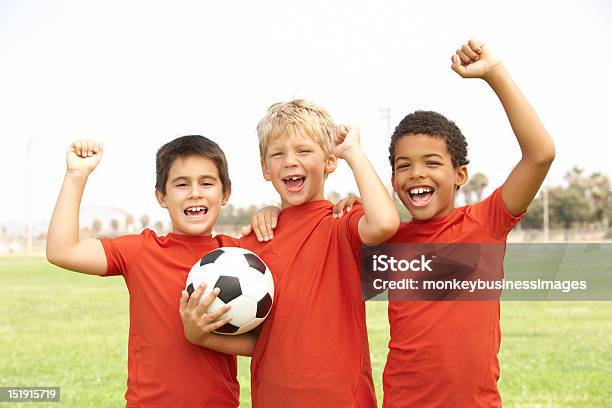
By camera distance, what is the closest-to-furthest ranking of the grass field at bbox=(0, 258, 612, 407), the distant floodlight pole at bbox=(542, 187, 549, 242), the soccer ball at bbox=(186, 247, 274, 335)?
the soccer ball at bbox=(186, 247, 274, 335) < the grass field at bbox=(0, 258, 612, 407) < the distant floodlight pole at bbox=(542, 187, 549, 242)

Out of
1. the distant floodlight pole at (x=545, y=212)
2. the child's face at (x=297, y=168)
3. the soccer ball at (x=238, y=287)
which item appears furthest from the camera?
the distant floodlight pole at (x=545, y=212)

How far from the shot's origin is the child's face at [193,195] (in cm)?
386

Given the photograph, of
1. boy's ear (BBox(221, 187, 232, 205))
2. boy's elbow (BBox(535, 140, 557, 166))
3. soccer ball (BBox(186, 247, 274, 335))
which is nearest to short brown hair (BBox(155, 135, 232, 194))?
boy's ear (BBox(221, 187, 232, 205))

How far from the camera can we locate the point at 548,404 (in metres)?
7.32

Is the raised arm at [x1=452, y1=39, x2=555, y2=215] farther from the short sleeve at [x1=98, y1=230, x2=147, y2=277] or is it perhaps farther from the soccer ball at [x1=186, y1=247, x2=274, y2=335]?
the short sleeve at [x1=98, y1=230, x2=147, y2=277]

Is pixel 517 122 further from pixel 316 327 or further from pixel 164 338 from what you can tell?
pixel 164 338

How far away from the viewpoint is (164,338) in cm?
364

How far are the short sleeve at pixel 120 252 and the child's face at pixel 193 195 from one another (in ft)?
0.79

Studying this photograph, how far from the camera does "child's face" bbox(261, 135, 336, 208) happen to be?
3656mm

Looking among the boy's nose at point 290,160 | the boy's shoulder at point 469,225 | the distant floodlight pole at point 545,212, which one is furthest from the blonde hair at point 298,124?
the distant floodlight pole at point 545,212

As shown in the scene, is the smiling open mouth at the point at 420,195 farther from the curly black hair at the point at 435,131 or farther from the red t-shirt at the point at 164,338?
the red t-shirt at the point at 164,338

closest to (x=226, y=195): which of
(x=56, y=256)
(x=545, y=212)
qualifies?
(x=56, y=256)

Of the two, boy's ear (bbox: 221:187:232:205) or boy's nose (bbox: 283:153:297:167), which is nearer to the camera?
boy's nose (bbox: 283:153:297:167)

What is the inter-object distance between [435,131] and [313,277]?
37.7 inches
